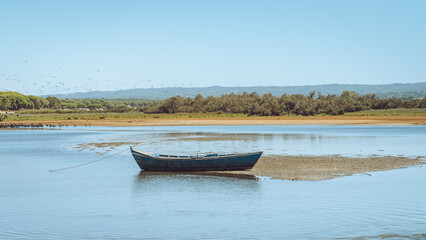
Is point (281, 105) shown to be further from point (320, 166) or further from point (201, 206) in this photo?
point (201, 206)

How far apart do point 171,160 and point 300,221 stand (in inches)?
404

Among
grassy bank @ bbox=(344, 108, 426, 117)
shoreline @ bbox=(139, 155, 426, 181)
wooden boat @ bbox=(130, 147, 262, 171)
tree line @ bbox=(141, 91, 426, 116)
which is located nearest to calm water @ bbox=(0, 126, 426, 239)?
wooden boat @ bbox=(130, 147, 262, 171)

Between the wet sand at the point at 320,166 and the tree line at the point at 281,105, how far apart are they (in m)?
62.3

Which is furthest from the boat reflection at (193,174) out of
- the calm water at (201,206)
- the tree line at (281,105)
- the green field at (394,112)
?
the green field at (394,112)

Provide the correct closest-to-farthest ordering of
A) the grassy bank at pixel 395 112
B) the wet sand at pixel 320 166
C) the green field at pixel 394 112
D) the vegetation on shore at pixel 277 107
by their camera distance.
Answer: the wet sand at pixel 320 166
the grassy bank at pixel 395 112
the green field at pixel 394 112
the vegetation on shore at pixel 277 107

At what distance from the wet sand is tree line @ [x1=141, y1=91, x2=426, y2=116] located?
204 feet

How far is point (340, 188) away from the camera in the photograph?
787 inches

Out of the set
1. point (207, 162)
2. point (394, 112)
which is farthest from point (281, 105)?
point (207, 162)

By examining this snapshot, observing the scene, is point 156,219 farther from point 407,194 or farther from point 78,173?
point 78,173

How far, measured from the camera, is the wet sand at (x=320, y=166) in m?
23.5

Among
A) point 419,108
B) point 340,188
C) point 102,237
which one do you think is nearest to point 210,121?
point 419,108

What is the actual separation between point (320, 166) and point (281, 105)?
67613 mm

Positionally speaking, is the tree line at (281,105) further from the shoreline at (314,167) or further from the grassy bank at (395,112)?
the shoreline at (314,167)

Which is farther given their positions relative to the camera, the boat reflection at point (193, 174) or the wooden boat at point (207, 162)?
the wooden boat at point (207, 162)
